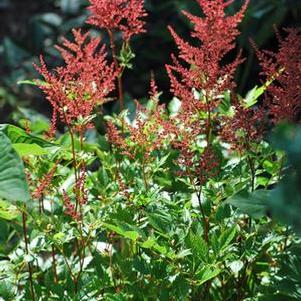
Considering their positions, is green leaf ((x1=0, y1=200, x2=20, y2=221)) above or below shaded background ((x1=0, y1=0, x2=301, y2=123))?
above

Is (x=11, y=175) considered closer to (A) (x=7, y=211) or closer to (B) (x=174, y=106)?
(A) (x=7, y=211)

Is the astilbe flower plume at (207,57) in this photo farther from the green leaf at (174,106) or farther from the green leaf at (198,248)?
the green leaf at (174,106)

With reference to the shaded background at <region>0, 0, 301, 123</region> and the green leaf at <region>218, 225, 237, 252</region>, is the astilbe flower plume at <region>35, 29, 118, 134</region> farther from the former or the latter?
the shaded background at <region>0, 0, 301, 123</region>

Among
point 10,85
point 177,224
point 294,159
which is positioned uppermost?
point 294,159

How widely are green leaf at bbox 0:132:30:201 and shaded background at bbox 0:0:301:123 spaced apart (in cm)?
269

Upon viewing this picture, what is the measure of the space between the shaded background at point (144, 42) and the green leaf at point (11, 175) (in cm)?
269

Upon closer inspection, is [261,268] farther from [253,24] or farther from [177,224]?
[253,24]

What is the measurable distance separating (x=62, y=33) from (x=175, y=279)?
3.31 m

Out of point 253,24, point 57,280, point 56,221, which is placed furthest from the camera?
point 253,24

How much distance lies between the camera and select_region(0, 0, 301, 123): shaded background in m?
4.44

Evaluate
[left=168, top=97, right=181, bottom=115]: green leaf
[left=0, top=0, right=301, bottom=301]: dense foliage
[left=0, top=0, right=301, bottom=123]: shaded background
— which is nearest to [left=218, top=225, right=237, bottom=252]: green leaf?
[left=0, top=0, right=301, bottom=301]: dense foliage

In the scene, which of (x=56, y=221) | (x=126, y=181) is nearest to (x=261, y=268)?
(x=126, y=181)

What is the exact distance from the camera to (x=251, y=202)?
1.72 metres

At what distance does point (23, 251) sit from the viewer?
218cm
